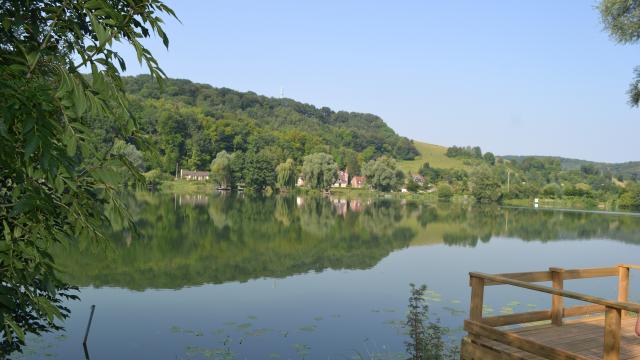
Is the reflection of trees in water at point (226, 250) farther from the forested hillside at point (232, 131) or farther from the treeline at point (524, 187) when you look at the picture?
the treeline at point (524, 187)

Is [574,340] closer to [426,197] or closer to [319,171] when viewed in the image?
[319,171]

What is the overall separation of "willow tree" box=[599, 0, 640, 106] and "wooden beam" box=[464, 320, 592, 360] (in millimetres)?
9527

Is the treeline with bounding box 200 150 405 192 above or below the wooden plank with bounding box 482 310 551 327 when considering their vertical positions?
above

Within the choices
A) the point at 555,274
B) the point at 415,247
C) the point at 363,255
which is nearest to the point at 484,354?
the point at 555,274

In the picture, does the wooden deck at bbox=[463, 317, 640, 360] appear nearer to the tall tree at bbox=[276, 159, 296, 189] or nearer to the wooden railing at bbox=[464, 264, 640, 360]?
the wooden railing at bbox=[464, 264, 640, 360]

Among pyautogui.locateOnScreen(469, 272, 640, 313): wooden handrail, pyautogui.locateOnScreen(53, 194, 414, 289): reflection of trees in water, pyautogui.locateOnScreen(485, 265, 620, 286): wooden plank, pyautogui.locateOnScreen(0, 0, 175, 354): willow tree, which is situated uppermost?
pyautogui.locateOnScreen(0, 0, 175, 354): willow tree

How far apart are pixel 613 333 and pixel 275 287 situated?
42.5 ft

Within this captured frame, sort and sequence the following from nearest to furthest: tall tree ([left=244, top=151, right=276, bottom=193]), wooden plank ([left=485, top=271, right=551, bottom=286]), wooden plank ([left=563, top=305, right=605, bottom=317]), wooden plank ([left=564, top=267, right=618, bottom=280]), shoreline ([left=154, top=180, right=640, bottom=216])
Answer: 1. wooden plank ([left=485, top=271, right=551, bottom=286])
2. wooden plank ([left=564, top=267, right=618, bottom=280])
3. wooden plank ([left=563, top=305, right=605, bottom=317])
4. shoreline ([left=154, top=180, right=640, bottom=216])
5. tall tree ([left=244, top=151, right=276, bottom=193])

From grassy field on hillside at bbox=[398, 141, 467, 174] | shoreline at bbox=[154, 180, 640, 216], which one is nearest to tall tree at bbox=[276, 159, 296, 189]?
shoreline at bbox=[154, 180, 640, 216]

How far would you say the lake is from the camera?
11156 millimetres

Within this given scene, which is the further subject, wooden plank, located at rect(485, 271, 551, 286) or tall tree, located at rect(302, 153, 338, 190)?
tall tree, located at rect(302, 153, 338, 190)

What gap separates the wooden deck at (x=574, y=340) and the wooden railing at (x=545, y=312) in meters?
0.12

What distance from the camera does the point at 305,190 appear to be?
105 metres

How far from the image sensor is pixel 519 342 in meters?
6.31
